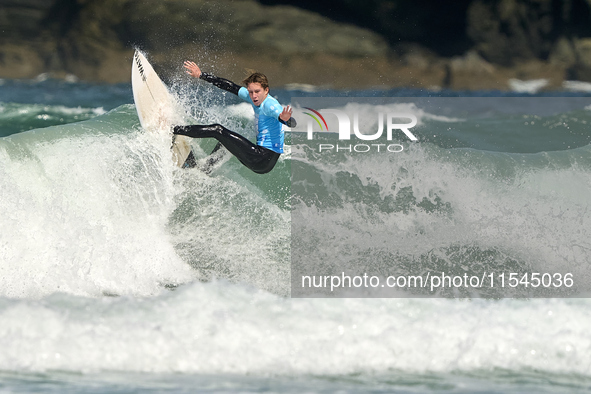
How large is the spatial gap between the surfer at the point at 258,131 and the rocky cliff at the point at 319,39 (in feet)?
46.5

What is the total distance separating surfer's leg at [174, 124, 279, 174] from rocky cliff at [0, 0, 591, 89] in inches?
560

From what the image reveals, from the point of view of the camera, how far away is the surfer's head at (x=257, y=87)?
15.5 ft

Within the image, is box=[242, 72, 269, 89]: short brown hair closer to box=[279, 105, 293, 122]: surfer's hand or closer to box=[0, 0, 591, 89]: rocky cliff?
box=[279, 105, 293, 122]: surfer's hand

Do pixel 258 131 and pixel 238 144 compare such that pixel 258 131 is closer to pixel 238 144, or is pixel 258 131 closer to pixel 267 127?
pixel 267 127

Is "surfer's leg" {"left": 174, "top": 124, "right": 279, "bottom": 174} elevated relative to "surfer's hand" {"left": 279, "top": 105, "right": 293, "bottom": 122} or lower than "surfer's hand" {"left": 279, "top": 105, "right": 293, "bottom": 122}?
lower

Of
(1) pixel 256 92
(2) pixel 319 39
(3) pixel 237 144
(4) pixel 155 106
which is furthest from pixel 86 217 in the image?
(2) pixel 319 39

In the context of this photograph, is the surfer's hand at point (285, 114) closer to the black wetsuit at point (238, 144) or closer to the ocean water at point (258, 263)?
the black wetsuit at point (238, 144)

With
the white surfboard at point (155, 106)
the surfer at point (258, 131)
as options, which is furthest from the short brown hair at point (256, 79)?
the white surfboard at point (155, 106)

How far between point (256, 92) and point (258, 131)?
38cm

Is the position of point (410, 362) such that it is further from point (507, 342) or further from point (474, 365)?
point (507, 342)

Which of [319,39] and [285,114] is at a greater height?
[319,39]

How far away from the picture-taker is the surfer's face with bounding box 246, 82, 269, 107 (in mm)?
4734

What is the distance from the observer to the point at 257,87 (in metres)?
4.74

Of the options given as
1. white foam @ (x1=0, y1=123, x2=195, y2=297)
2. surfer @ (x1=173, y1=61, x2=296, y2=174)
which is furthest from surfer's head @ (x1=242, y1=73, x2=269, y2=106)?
white foam @ (x1=0, y1=123, x2=195, y2=297)
